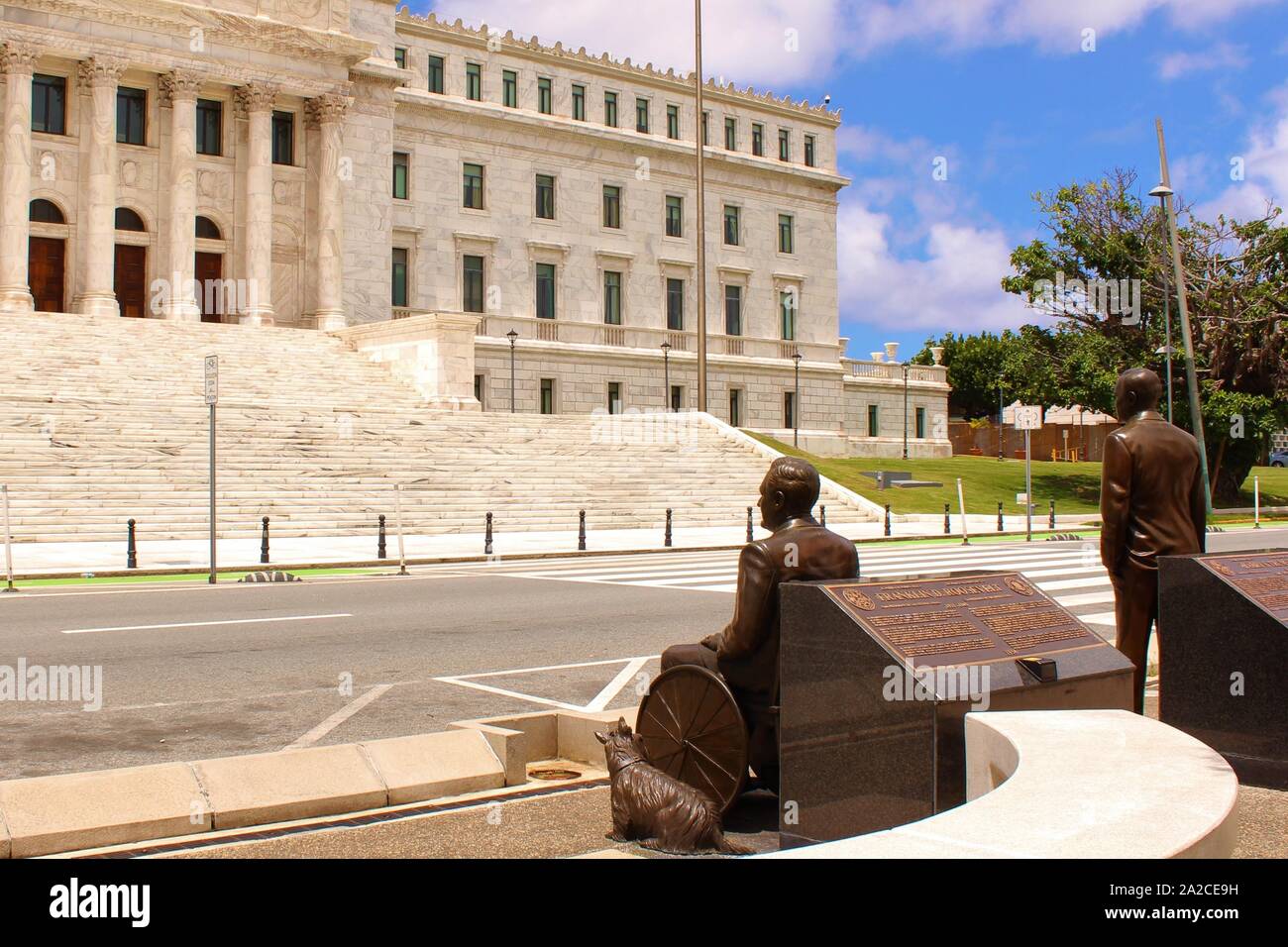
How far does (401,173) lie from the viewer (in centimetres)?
5725

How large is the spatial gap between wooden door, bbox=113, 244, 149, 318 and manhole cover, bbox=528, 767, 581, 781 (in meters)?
46.7

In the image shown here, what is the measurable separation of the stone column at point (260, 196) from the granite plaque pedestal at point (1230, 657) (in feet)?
150

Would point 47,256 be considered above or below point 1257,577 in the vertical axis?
above

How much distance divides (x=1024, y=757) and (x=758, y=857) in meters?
1.58

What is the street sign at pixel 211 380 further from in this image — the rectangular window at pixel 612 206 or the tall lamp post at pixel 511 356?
the rectangular window at pixel 612 206

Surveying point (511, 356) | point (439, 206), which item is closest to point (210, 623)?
point (511, 356)

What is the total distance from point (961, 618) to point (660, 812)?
5.12 ft

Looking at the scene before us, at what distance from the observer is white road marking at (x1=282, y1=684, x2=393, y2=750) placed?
777cm

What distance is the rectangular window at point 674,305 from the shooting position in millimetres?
65625

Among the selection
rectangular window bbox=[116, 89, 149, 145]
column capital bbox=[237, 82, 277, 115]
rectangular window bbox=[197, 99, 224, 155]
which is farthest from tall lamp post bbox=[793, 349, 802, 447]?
rectangular window bbox=[116, 89, 149, 145]

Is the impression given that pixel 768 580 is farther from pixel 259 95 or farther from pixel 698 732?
pixel 259 95

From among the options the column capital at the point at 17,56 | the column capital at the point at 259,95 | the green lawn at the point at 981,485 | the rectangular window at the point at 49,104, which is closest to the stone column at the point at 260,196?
the column capital at the point at 259,95
